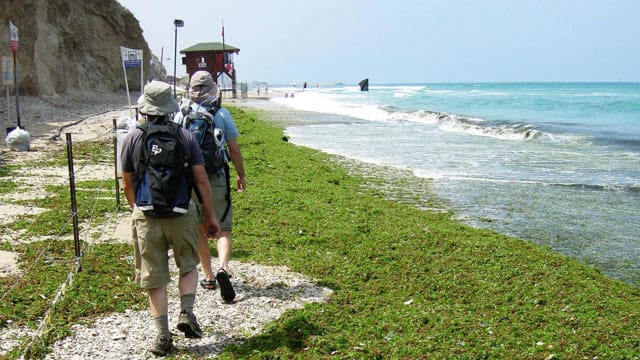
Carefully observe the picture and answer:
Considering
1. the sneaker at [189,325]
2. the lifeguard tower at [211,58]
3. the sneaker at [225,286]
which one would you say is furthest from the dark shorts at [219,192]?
the lifeguard tower at [211,58]

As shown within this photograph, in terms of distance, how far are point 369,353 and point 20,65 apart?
966 inches

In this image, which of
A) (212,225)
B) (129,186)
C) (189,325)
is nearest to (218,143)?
(212,225)

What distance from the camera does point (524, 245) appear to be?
7719 mm

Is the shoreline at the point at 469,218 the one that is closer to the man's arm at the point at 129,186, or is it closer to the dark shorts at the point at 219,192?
the dark shorts at the point at 219,192

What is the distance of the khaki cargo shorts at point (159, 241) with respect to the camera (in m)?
4.33

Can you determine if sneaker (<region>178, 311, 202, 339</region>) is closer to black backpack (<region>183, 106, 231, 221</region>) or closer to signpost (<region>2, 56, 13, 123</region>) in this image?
black backpack (<region>183, 106, 231, 221</region>)

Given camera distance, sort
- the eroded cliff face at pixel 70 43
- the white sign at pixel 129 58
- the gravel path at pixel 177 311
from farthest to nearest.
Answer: the eroded cliff face at pixel 70 43 → the white sign at pixel 129 58 → the gravel path at pixel 177 311

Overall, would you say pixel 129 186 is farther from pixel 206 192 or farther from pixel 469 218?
pixel 469 218

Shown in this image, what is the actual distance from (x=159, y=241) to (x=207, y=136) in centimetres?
131

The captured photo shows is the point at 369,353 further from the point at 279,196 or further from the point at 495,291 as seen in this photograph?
the point at 279,196

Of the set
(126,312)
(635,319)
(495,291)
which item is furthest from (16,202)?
(635,319)

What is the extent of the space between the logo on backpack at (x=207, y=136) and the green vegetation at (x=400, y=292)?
1433 millimetres

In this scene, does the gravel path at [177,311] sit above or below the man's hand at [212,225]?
below

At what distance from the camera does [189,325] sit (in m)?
4.64
